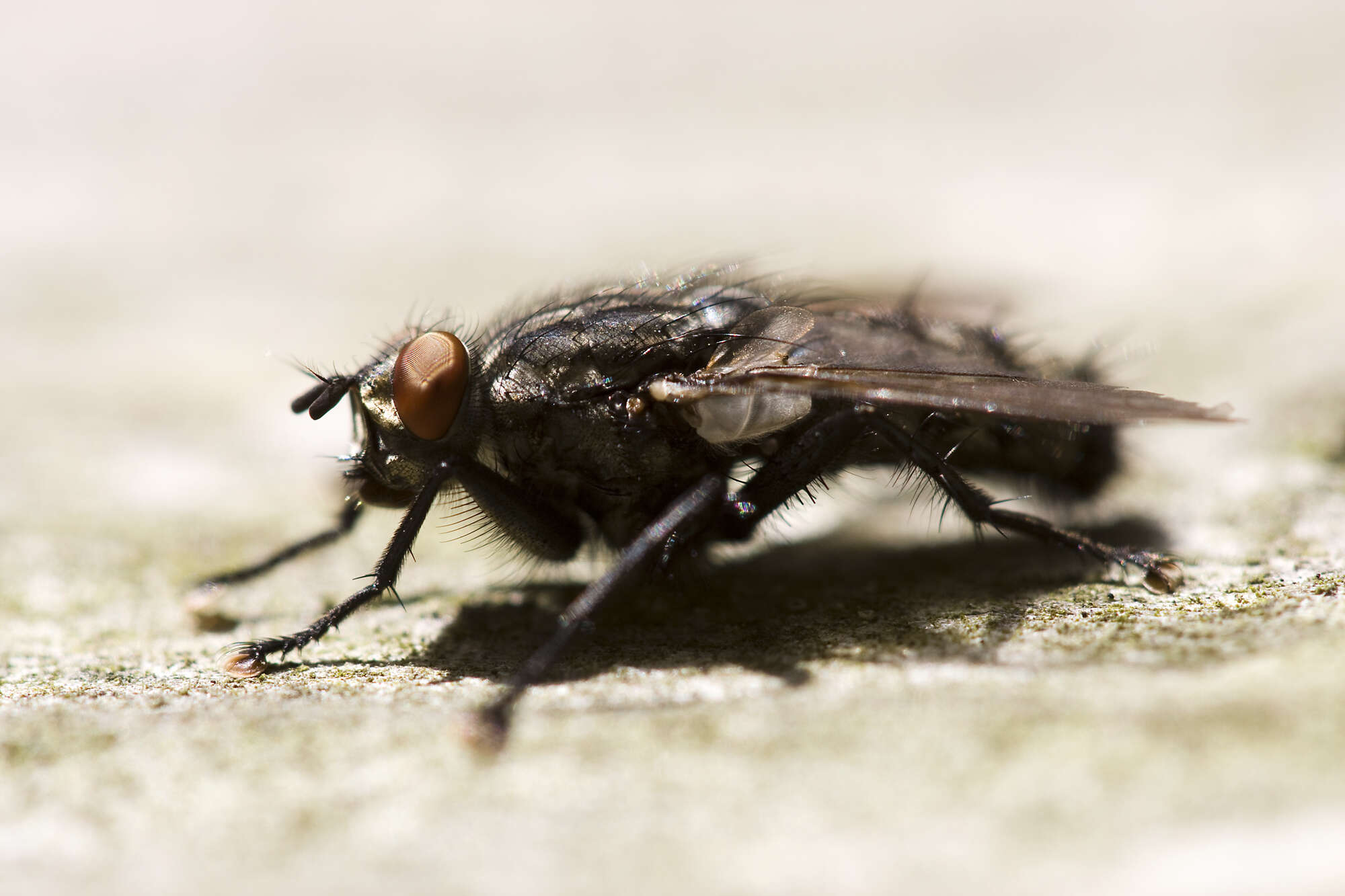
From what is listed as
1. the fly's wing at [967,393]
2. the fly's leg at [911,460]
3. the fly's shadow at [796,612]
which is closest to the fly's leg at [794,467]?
the fly's leg at [911,460]

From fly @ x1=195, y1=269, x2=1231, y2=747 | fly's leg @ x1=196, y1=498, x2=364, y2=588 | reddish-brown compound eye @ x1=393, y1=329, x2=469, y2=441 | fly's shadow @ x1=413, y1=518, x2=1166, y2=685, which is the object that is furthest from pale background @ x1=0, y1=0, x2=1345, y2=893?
reddish-brown compound eye @ x1=393, y1=329, x2=469, y2=441

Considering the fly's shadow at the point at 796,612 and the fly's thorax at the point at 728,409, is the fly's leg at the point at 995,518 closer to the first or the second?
the fly's shadow at the point at 796,612

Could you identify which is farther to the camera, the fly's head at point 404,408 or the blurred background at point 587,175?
the blurred background at point 587,175

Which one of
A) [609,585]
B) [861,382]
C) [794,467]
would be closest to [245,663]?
[609,585]

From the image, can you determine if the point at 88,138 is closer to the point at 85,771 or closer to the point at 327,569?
the point at 327,569

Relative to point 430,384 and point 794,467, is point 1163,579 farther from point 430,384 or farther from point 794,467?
point 430,384

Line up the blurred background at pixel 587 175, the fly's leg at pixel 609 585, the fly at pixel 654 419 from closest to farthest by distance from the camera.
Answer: the fly's leg at pixel 609 585, the fly at pixel 654 419, the blurred background at pixel 587 175

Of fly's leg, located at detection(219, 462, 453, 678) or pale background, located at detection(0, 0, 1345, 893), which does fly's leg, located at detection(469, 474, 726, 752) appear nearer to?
pale background, located at detection(0, 0, 1345, 893)

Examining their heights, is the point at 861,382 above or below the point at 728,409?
above
